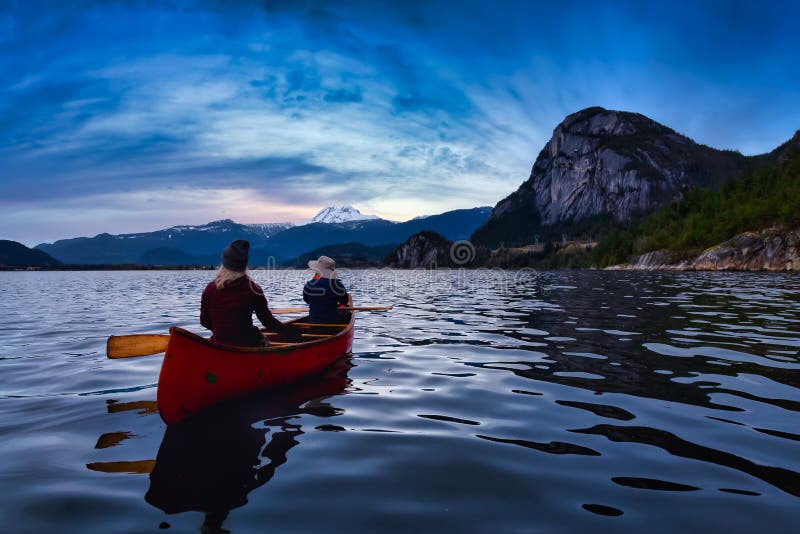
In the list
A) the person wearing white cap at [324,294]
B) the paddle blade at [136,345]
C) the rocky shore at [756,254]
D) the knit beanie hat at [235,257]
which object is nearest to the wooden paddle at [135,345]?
the paddle blade at [136,345]

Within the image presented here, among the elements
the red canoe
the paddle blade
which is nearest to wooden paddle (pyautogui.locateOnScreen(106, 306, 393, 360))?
the paddle blade

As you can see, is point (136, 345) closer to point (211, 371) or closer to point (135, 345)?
point (135, 345)

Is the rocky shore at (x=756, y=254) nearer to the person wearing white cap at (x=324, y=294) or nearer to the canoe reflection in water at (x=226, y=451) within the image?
the person wearing white cap at (x=324, y=294)

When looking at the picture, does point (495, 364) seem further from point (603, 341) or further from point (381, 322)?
point (381, 322)

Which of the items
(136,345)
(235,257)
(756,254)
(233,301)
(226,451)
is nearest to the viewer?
(226,451)

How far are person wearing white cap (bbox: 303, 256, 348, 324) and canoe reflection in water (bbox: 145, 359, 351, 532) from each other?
205 inches

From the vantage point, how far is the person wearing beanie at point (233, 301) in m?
9.12

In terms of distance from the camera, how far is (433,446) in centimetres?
682

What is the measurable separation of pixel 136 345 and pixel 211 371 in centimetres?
261

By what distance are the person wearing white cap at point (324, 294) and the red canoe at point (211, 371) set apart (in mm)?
4489

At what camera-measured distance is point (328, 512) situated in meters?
4.92

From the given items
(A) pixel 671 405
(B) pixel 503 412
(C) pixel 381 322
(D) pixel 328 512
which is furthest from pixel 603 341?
(D) pixel 328 512

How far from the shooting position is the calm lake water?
4859mm

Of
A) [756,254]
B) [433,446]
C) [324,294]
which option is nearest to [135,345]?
[324,294]
